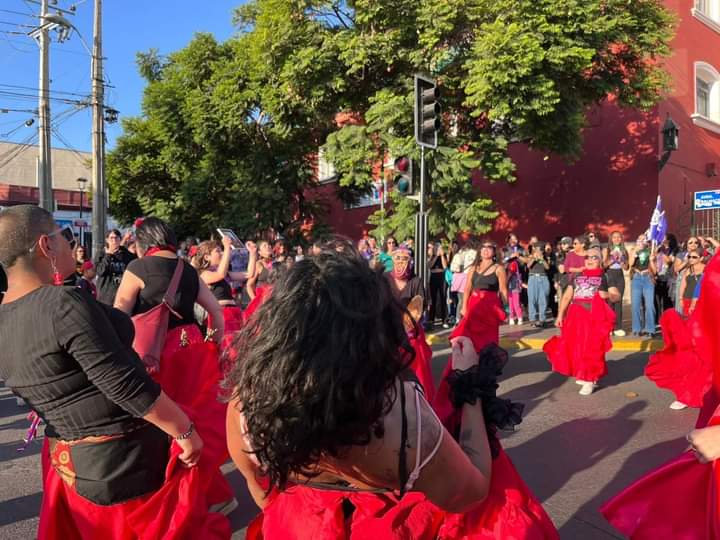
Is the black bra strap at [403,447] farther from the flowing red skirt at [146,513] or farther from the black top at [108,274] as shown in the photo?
the black top at [108,274]

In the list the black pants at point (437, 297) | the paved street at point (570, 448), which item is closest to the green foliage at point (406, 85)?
the black pants at point (437, 297)

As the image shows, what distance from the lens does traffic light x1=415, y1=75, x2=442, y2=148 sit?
8.89 meters

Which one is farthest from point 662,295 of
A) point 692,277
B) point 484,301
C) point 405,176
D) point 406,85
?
point 406,85

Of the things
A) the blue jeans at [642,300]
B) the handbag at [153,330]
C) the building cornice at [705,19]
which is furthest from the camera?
the building cornice at [705,19]

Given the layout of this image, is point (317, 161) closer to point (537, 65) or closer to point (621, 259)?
point (537, 65)

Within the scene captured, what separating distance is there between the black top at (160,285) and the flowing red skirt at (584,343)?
499cm

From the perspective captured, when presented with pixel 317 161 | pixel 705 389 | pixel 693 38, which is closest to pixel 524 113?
pixel 317 161

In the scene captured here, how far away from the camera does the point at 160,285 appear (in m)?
3.62

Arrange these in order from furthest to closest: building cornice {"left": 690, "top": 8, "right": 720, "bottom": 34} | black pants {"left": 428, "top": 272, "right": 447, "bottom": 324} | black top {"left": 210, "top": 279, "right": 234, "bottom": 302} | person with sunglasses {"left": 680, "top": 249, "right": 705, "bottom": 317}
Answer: building cornice {"left": 690, "top": 8, "right": 720, "bottom": 34} < black pants {"left": 428, "top": 272, "right": 447, "bottom": 324} < person with sunglasses {"left": 680, "top": 249, "right": 705, "bottom": 317} < black top {"left": 210, "top": 279, "right": 234, "bottom": 302}

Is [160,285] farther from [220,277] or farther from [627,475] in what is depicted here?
[627,475]

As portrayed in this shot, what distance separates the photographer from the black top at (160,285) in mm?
3604

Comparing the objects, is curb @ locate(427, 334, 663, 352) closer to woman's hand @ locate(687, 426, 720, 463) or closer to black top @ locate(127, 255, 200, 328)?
black top @ locate(127, 255, 200, 328)

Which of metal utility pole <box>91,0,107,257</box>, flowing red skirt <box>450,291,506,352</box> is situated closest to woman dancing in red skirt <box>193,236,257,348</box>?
flowing red skirt <box>450,291,506,352</box>

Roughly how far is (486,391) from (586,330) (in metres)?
5.89
